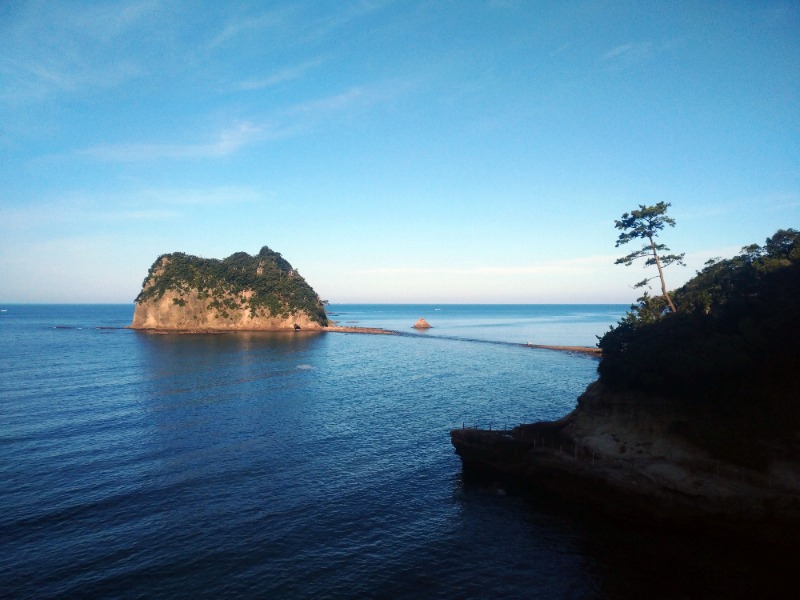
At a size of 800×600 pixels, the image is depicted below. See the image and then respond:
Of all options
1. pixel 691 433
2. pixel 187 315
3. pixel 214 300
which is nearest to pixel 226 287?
pixel 214 300

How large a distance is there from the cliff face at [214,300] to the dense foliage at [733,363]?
148 metres

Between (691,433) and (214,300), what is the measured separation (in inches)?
6415

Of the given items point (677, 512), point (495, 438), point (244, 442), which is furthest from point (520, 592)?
point (244, 442)

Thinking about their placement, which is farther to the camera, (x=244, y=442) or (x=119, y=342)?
(x=119, y=342)

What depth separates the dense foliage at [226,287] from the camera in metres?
165

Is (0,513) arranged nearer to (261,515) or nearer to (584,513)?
(261,515)

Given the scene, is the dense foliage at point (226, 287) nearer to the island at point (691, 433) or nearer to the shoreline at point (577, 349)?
the shoreline at point (577, 349)

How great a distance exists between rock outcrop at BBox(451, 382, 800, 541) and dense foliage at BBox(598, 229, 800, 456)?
1319 millimetres

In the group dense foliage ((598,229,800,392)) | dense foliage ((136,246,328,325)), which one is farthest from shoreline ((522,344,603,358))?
dense foliage ((136,246,328,325))

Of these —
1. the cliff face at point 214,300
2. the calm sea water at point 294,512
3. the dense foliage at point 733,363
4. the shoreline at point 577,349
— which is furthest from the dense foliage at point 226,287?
the dense foliage at point 733,363

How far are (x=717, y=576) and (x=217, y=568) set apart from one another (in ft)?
85.5

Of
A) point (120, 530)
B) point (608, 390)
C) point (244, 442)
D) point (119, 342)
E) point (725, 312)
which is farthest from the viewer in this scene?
point (119, 342)

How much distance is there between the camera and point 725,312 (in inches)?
1329

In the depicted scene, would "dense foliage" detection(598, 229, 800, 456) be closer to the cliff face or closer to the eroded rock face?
the cliff face
